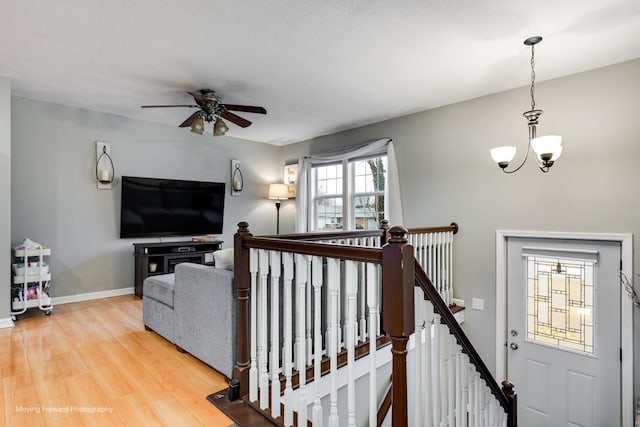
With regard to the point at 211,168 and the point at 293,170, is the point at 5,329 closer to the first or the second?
the point at 211,168

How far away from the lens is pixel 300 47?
2791 millimetres

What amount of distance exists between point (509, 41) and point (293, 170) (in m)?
4.37

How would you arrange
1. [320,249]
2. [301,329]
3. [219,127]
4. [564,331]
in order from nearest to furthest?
[320,249] → [301,329] → [564,331] → [219,127]

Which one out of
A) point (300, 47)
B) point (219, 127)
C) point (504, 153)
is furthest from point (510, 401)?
point (219, 127)

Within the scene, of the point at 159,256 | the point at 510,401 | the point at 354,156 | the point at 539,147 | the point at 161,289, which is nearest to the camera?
the point at 510,401

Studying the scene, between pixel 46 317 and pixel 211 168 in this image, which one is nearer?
pixel 46 317

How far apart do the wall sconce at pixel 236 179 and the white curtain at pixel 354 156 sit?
3.49 ft

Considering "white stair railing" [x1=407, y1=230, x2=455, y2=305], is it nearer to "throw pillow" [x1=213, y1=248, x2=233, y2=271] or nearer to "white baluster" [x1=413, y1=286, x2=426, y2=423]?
"throw pillow" [x1=213, y1=248, x2=233, y2=271]

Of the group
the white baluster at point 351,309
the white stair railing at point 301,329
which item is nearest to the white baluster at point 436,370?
the white stair railing at point 301,329

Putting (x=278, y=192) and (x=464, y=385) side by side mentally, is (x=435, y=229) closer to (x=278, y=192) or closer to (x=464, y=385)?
(x=464, y=385)

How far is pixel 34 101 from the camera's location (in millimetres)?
4098

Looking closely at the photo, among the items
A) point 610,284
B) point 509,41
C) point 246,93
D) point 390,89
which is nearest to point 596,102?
point 509,41

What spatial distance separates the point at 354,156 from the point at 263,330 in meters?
3.90

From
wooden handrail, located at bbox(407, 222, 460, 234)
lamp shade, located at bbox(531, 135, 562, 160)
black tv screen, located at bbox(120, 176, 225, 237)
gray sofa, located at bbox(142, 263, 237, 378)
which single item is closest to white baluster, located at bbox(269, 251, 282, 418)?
gray sofa, located at bbox(142, 263, 237, 378)
